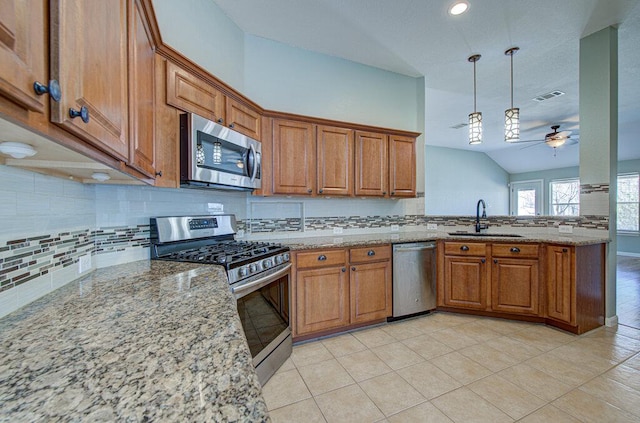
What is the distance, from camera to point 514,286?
2.82 meters

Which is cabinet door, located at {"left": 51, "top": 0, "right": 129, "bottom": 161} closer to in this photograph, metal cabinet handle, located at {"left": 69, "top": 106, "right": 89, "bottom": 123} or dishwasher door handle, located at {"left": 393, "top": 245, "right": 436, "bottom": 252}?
metal cabinet handle, located at {"left": 69, "top": 106, "right": 89, "bottom": 123}

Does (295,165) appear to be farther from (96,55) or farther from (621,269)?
(621,269)

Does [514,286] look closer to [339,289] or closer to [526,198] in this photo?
[339,289]

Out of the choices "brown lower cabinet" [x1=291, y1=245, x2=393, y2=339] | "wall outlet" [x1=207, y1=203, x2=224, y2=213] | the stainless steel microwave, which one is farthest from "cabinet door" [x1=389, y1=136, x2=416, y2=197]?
"wall outlet" [x1=207, y1=203, x2=224, y2=213]

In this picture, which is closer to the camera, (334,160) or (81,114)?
(81,114)

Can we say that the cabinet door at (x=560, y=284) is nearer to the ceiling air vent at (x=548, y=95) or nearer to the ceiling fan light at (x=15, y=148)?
the ceiling air vent at (x=548, y=95)

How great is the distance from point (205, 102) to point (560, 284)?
11.4ft

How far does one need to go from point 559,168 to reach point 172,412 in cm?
1034

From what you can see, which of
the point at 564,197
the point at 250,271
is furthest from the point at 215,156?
the point at 564,197

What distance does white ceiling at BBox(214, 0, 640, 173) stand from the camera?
2473 mm

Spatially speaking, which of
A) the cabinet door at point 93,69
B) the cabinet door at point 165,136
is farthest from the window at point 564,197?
the cabinet door at point 93,69

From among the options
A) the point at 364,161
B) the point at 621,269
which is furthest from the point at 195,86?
Answer: the point at 621,269

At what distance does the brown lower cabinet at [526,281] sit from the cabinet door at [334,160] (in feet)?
4.30

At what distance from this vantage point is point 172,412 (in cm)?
43
